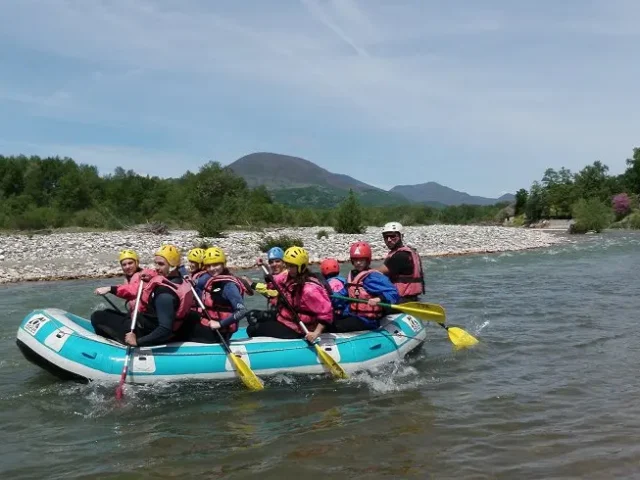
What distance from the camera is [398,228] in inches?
311

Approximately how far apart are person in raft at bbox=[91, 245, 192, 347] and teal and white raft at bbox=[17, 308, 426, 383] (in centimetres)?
18

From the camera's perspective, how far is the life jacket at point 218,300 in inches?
260

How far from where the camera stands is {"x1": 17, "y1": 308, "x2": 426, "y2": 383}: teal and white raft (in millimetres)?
6176

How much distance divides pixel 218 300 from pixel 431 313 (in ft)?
8.39

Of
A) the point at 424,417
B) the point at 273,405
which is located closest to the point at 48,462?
the point at 273,405

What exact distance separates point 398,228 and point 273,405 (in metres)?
3.10

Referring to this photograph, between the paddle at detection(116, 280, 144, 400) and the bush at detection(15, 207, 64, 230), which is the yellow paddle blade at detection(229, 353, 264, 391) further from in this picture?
the bush at detection(15, 207, 64, 230)

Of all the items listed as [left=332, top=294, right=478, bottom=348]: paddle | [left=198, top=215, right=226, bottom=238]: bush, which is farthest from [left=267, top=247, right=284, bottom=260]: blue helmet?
[left=198, top=215, right=226, bottom=238]: bush

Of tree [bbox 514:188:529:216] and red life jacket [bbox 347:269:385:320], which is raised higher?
tree [bbox 514:188:529:216]

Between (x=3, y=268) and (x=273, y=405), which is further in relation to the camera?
(x=3, y=268)

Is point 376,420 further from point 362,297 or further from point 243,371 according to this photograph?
point 362,297

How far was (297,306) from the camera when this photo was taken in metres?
6.83

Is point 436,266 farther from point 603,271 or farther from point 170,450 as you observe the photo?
point 170,450

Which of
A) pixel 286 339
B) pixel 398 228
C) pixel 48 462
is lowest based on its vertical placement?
pixel 48 462
